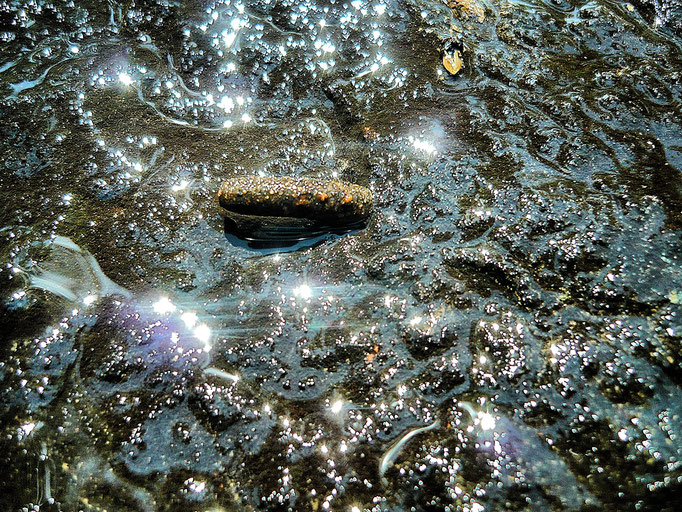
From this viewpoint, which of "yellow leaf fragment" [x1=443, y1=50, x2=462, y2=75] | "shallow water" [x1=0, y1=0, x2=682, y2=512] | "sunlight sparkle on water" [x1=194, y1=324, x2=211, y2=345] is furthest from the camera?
"yellow leaf fragment" [x1=443, y1=50, x2=462, y2=75]

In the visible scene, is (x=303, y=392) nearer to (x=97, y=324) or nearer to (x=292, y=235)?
(x=292, y=235)

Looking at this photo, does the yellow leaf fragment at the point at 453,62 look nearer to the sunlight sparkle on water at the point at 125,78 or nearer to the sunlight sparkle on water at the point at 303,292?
the sunlight sparkle on water at the point at 303,292

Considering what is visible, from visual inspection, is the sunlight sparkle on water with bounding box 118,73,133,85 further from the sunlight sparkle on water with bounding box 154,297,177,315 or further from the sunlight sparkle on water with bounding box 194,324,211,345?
the sunlight sparkle on water with bounding box 194,324,211,345

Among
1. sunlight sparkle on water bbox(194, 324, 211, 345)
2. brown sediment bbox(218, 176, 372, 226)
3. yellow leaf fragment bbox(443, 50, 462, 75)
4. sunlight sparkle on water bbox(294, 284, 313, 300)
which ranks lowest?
sunlight sparkle on water bbox(194, 324, 211, 345)

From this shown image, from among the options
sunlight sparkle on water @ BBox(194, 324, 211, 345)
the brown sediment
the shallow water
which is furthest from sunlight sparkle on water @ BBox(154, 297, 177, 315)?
the brown sediment

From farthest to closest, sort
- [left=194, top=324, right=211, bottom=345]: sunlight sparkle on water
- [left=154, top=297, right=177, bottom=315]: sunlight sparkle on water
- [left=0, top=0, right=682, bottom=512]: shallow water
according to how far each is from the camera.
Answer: [left=154, top=297, right=177, bottom=315]: sunlight sparkle on water, [left=194, top=324, right=211, bottom=345]: sunlight sparkle on water, [left=0, top=0, right=682, bottom=512]: shallow water

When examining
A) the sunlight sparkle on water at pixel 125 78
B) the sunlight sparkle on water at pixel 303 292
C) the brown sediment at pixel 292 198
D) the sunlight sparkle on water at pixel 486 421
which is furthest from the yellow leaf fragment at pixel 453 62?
the sunlight sparkle on water at pixel 486 421

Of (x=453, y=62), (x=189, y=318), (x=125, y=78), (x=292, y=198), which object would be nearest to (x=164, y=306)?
(x=189, y=318)

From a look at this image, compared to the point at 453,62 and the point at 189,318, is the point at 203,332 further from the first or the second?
the point at 453,62
